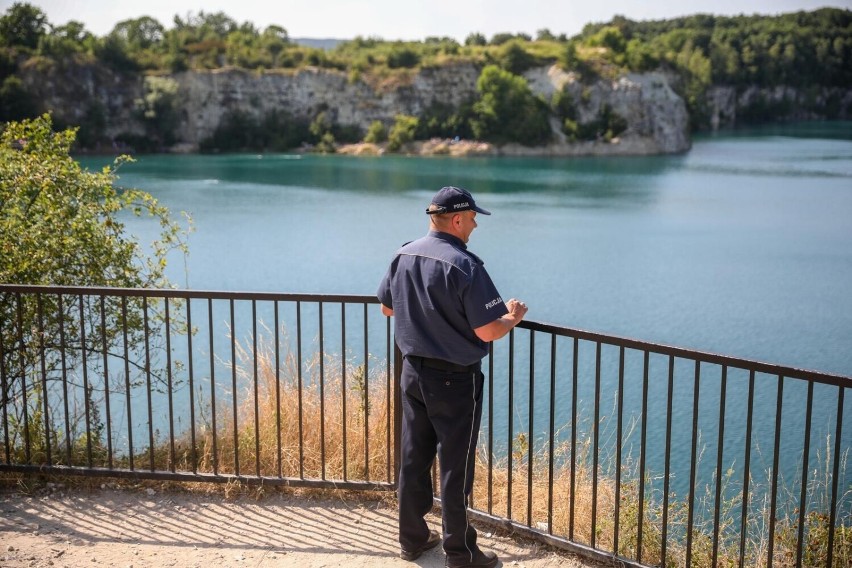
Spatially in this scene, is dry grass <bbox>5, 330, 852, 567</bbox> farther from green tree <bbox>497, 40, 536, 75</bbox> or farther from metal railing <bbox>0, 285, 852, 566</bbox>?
green tree <bbox>497, 40, 536, 75</bbox>

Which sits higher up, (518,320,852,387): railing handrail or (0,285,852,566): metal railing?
(518,320,852,387): railing handrail

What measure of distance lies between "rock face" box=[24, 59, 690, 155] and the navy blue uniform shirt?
78569mm

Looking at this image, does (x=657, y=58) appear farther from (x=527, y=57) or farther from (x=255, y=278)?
(x=255, y=278)

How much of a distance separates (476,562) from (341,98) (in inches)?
3544

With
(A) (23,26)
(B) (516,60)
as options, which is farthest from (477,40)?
(A) (23,26)

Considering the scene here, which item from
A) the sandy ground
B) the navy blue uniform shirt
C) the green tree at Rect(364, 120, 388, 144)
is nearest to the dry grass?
the sandy ground

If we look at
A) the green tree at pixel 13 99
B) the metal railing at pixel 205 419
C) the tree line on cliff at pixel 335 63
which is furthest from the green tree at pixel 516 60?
the metal railing at pixel 205 419

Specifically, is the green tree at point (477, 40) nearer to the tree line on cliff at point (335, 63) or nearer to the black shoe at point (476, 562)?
the tree line on cliff at point (335, 63)

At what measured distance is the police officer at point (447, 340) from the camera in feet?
11.4

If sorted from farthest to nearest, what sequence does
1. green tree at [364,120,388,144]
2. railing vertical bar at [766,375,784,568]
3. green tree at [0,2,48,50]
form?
→ 1. green tree at [364,120,388,144]
2. green tree at [0,2,48,50]
3. railing vertical bar at [766,375,784,568]

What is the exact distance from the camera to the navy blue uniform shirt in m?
3.45

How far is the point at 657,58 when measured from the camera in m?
91.7

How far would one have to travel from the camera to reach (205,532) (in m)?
4.31

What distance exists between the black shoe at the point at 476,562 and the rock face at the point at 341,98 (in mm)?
78510
